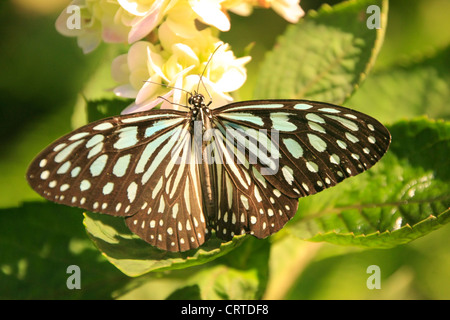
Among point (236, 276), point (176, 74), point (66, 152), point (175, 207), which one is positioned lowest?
point (236, 276)

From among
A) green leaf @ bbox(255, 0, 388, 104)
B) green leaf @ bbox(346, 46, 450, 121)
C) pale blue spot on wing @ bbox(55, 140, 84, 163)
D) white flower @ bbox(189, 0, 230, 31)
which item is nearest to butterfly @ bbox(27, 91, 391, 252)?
pale blue spot on wing @ bbox(55, 140, 84, 163)

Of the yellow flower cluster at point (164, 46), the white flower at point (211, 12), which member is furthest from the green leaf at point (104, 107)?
the white flower at point (211, 12)

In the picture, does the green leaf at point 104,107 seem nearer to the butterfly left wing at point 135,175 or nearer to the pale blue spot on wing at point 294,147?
the butterfly left wing at point 135,175

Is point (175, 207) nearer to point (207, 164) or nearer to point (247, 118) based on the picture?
point (207, 164)

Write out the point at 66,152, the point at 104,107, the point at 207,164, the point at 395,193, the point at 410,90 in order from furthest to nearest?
the point at 410,90 → the point at 104,107 → the point at 395,193 → the point at 207,164 → the point at 66,152

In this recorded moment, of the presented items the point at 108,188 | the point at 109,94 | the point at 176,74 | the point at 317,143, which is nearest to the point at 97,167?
the point at 108,188

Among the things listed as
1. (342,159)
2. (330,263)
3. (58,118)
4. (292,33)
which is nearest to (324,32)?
(292,33)
